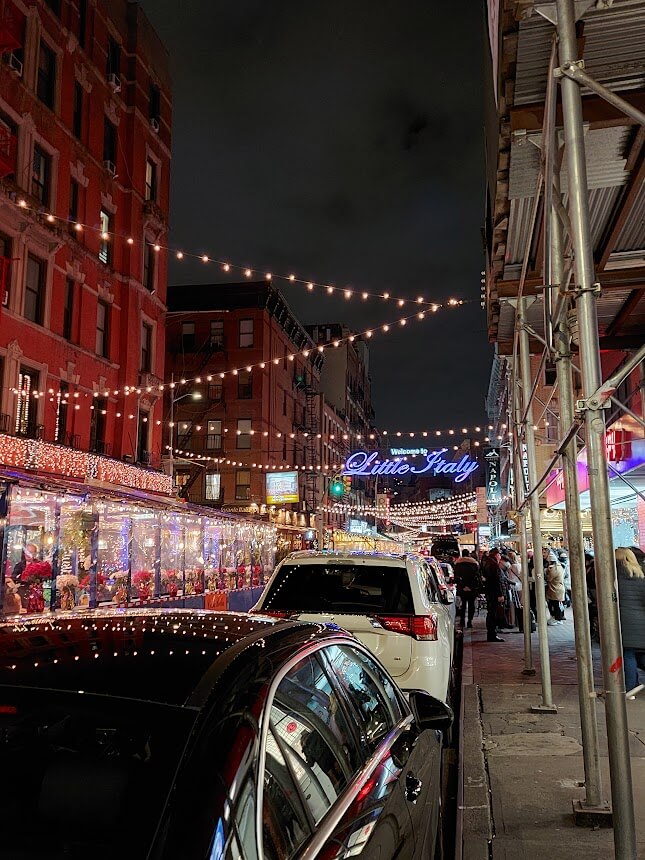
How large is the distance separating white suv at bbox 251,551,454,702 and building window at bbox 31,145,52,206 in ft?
53.8

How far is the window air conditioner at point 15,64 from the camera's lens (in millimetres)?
19125

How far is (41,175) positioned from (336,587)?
57.5 feet

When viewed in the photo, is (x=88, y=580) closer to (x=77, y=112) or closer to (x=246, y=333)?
(x=77, y=112)

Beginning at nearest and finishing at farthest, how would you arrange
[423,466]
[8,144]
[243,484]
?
[8,144]
[423,466]
[243,484]

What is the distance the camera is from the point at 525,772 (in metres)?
6.66

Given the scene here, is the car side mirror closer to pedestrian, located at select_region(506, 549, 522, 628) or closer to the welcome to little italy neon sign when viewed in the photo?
pedestrian, located at select_region(506, 549, 522, 628)

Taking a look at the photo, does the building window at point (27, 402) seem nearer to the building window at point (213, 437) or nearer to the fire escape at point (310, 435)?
the building window at point (213, 437)

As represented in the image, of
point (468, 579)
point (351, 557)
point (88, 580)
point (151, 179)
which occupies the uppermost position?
point (151, 179)

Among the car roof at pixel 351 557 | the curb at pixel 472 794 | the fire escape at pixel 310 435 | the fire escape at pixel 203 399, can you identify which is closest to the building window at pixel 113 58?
the fire escape at pixel 203 399

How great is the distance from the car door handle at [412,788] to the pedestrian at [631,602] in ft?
18.8

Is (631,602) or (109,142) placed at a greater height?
(109,142)

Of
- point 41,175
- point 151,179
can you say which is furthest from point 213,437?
point 41,175

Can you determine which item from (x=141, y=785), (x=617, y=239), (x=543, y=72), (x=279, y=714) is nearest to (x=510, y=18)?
(x=543, y=72)

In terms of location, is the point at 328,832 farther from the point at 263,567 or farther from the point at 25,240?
the point at 263,567
